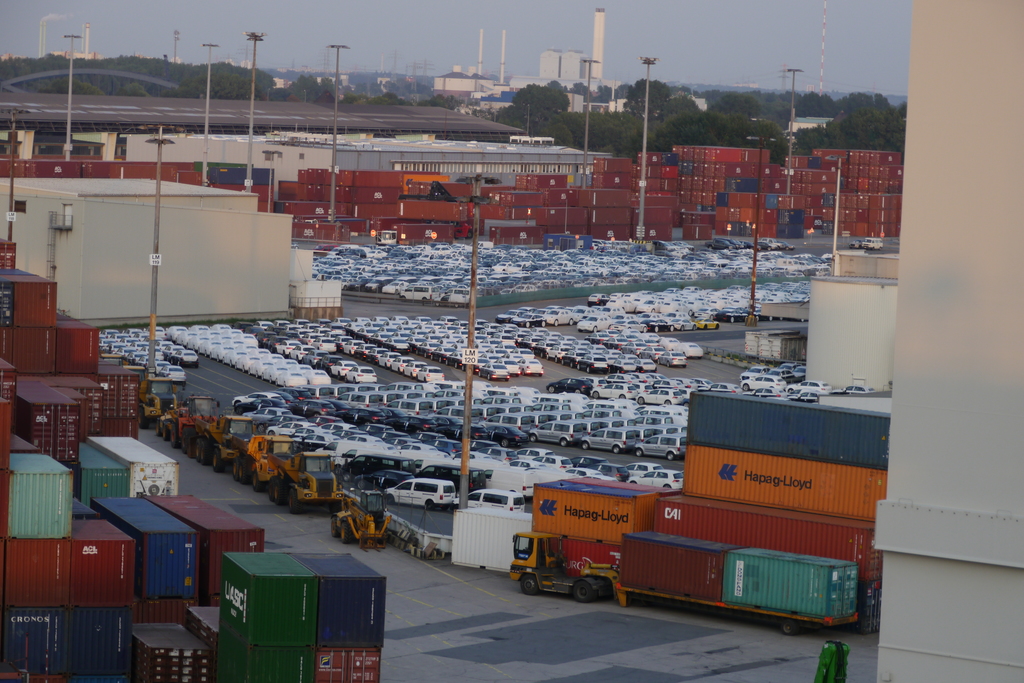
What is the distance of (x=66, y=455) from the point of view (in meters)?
33.5

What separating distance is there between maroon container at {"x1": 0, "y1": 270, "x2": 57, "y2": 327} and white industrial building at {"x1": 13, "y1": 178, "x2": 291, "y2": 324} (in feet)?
96.5

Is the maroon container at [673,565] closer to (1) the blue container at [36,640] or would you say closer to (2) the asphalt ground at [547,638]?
(2) the asphalt ground at [547,638]

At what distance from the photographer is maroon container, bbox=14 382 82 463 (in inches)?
1299

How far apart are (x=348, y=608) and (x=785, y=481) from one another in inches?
576

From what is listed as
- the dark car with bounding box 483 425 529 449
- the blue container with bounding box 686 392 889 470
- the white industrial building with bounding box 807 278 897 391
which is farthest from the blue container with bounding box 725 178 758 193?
the blue container with bounding box 686 392 889 470

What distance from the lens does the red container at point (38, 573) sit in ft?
77.6

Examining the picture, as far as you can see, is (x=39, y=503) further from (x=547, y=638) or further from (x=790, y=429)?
(x=790, y=429)

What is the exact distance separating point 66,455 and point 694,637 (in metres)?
16.0

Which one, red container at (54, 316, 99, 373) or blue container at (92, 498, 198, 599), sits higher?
red container at (54, 316, 99, 373)

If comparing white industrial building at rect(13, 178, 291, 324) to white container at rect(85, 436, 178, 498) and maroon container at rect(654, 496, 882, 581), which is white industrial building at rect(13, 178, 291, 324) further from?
maroon container at rect(654, 496, 882, 581)

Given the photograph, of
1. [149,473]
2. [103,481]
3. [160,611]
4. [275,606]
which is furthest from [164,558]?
[149,473]

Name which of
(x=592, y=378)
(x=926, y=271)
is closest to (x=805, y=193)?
(x=592, y=378)

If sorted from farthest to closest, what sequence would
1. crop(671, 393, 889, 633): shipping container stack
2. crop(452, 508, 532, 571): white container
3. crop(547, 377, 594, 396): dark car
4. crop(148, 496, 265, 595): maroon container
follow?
crop(547, 377, 594, 396): dark car, crop(452, 508, 532, 571): white container, crop(671, 393, 889, 633): shipping container stack, crop(148, 496, 265, 595): maroon container

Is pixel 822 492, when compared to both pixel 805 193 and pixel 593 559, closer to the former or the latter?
pixel 593 559
